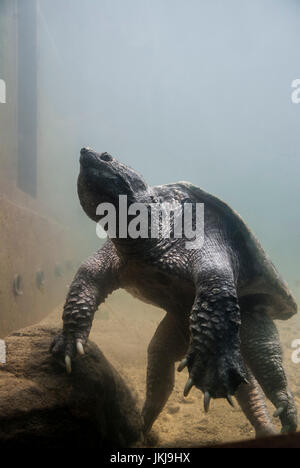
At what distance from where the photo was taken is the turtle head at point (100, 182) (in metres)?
1.85

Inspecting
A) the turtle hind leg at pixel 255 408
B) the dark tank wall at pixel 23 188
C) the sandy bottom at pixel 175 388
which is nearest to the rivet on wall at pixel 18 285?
the dark tank wall at pixel 23 188

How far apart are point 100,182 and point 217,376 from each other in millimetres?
1381

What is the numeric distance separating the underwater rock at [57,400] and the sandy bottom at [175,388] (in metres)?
0.44

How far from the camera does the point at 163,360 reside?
8.71 ft

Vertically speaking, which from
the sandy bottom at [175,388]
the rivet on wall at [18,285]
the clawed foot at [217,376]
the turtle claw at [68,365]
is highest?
the clawed foot at [217,376]

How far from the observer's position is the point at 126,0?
34219mm

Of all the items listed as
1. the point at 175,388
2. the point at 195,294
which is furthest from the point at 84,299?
the point at 175,388

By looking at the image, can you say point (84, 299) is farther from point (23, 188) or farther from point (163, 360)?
point (23, 188)

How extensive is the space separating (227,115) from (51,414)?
87800 mm

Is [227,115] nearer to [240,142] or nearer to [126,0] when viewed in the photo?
[240,142]

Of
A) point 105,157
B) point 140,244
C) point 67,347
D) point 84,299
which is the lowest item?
point 67,347

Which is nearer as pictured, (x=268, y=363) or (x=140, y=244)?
(x=140, y=244)

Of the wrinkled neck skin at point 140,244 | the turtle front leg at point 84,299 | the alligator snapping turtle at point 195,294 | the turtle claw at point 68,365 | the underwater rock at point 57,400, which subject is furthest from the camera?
the wrinkled neck skin at point 140,244

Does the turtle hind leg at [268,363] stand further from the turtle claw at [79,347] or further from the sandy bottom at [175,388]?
the turtle claw at [79,347]
